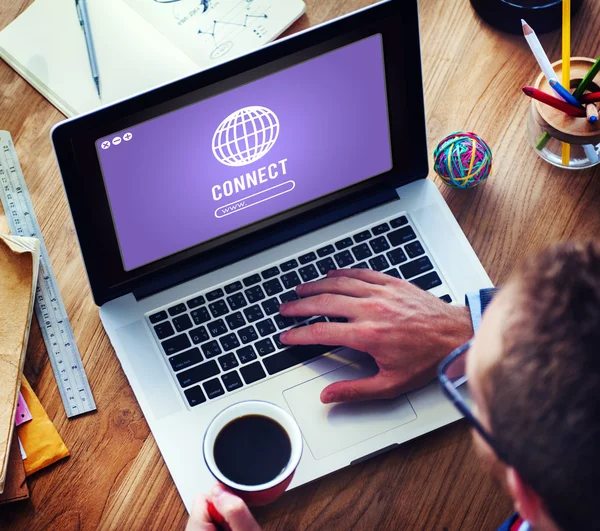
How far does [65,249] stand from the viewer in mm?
1098

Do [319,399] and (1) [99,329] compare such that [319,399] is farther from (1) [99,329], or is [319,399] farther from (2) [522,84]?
(2) [522,84]

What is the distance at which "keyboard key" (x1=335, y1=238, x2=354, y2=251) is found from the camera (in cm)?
108

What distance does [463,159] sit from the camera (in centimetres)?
105

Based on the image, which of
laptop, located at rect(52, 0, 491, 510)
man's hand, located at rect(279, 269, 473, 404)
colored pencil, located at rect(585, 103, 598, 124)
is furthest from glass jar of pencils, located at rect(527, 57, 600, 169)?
man's hand, located at rect(279, 269, 473, 404)

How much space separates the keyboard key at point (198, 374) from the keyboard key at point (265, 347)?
0.06 metres

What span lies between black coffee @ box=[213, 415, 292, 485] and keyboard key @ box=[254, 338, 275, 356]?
128 millimetres

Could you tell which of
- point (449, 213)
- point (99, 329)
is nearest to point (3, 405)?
point (99, 329)

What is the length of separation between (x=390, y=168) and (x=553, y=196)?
248 millimetres

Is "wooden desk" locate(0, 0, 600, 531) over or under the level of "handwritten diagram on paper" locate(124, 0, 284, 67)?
under

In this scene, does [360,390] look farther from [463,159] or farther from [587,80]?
[587,80]

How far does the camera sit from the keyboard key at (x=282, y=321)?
1.03 metres

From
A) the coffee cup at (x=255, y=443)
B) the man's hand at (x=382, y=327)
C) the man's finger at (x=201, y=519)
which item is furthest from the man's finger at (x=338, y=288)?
the man's finger at (x=201, y=519)

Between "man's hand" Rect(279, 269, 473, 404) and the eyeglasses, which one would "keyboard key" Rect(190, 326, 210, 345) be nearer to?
"man's hand" Rect(279, 269, 473, 404)

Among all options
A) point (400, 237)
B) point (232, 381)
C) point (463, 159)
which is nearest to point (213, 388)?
point (232, 381)
